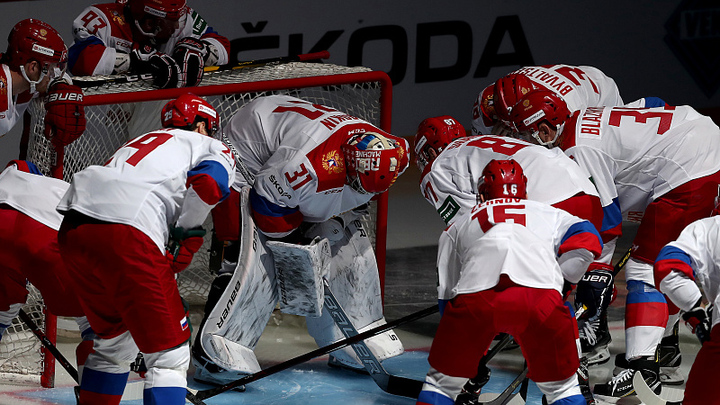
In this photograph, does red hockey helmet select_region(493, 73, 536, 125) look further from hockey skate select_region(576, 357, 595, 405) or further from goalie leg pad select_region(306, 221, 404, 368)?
hockey skate select_region(576, 357, 595, 405)

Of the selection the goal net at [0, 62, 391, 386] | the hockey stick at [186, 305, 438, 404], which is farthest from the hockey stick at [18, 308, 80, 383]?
the hockey stick at [186, 305, 438, 404]

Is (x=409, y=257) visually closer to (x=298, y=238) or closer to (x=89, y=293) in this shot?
(x=298, y=238)

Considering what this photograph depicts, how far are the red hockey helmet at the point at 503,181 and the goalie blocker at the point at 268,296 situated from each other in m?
0.94

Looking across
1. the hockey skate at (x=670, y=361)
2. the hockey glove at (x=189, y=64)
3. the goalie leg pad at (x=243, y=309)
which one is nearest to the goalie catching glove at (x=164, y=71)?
the hockey glove at (x=189, y=64)

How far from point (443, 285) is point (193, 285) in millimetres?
2074

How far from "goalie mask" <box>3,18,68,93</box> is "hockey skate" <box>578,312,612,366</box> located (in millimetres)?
2220

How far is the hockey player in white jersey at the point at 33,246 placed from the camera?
12.0 ft

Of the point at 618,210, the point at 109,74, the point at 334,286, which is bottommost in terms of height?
the point at 334,286

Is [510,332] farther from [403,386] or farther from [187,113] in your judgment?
[187,113]

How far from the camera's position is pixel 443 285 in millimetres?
3469

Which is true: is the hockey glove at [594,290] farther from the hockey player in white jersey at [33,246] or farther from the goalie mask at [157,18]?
the goalie mask at [157,18]

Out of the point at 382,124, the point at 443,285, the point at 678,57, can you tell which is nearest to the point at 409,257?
the point at 382,124

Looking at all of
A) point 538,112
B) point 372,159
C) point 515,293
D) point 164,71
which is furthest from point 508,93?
point 515,293

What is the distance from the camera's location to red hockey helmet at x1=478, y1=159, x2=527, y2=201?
11.3ft
